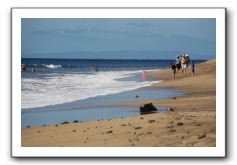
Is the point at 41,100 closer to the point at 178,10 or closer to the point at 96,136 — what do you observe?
the point at 96,136

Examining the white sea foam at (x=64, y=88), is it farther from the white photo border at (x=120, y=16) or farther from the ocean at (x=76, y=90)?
the white photo border at (x=120, y=16)

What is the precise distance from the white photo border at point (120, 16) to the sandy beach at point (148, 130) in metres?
0.05

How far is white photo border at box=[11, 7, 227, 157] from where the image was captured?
8258 mm

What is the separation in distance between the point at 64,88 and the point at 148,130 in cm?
86

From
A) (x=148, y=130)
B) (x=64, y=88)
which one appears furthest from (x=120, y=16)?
(x=148, y=130)

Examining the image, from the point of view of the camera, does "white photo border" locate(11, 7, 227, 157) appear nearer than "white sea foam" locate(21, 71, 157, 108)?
Yes

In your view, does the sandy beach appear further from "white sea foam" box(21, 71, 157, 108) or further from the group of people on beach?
"white sea foam" box(21, 71, 157, 108)

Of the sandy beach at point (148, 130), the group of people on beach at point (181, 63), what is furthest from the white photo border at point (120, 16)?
the group of people on beach at point (181, 63)

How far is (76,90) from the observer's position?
8539 mm

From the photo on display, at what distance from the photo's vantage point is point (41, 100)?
8.53 metres

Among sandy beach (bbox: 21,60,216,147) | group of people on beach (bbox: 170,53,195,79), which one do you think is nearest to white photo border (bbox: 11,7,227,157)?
sandy beach (bbox: 21,60,216,147)

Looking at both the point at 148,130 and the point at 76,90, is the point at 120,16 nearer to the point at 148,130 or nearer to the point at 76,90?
the point at 76,90

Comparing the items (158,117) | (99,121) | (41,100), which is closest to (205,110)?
(158,117)

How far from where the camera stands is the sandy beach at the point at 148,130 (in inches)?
327
